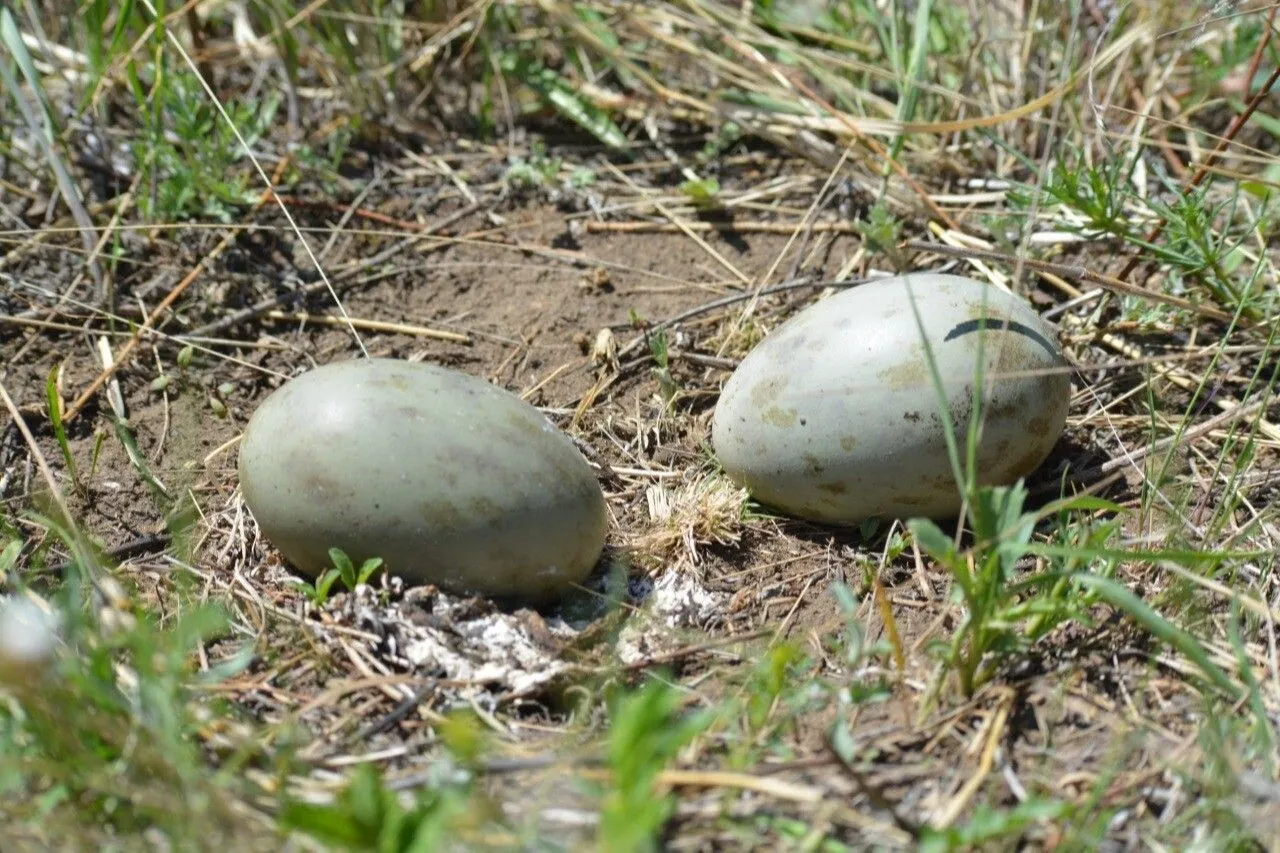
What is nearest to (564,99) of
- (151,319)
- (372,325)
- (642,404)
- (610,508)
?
(372,325)

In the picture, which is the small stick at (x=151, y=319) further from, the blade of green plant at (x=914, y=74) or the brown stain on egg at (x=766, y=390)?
the blade of green plant at (x=914, y=74)

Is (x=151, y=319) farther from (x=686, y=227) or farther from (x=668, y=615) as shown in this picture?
(x=668, y=615)

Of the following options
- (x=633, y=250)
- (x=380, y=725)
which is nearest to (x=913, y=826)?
(x=380, y=725)

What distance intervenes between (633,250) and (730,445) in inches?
36.9

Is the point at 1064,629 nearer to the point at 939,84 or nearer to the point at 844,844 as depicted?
the point at 844,844

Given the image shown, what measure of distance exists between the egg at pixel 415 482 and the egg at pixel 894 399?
40cm

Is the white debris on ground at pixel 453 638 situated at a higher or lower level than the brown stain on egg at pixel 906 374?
lower

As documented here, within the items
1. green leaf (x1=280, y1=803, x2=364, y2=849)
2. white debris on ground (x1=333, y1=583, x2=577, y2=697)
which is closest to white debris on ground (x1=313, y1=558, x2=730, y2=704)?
white debris on ground (x1=333, y1=583, x2=577, y2=697)

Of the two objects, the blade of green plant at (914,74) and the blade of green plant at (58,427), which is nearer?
the blade of green plant at (58,427)

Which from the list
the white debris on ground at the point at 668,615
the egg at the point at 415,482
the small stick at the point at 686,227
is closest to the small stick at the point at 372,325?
the small stick at the point at 686,227

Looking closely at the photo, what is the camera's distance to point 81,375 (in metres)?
2.68

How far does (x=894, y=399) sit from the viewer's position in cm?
213

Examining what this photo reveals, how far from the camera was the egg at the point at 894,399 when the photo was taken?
2135 mm

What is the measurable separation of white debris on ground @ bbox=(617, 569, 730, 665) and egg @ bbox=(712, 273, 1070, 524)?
0.78 ft
